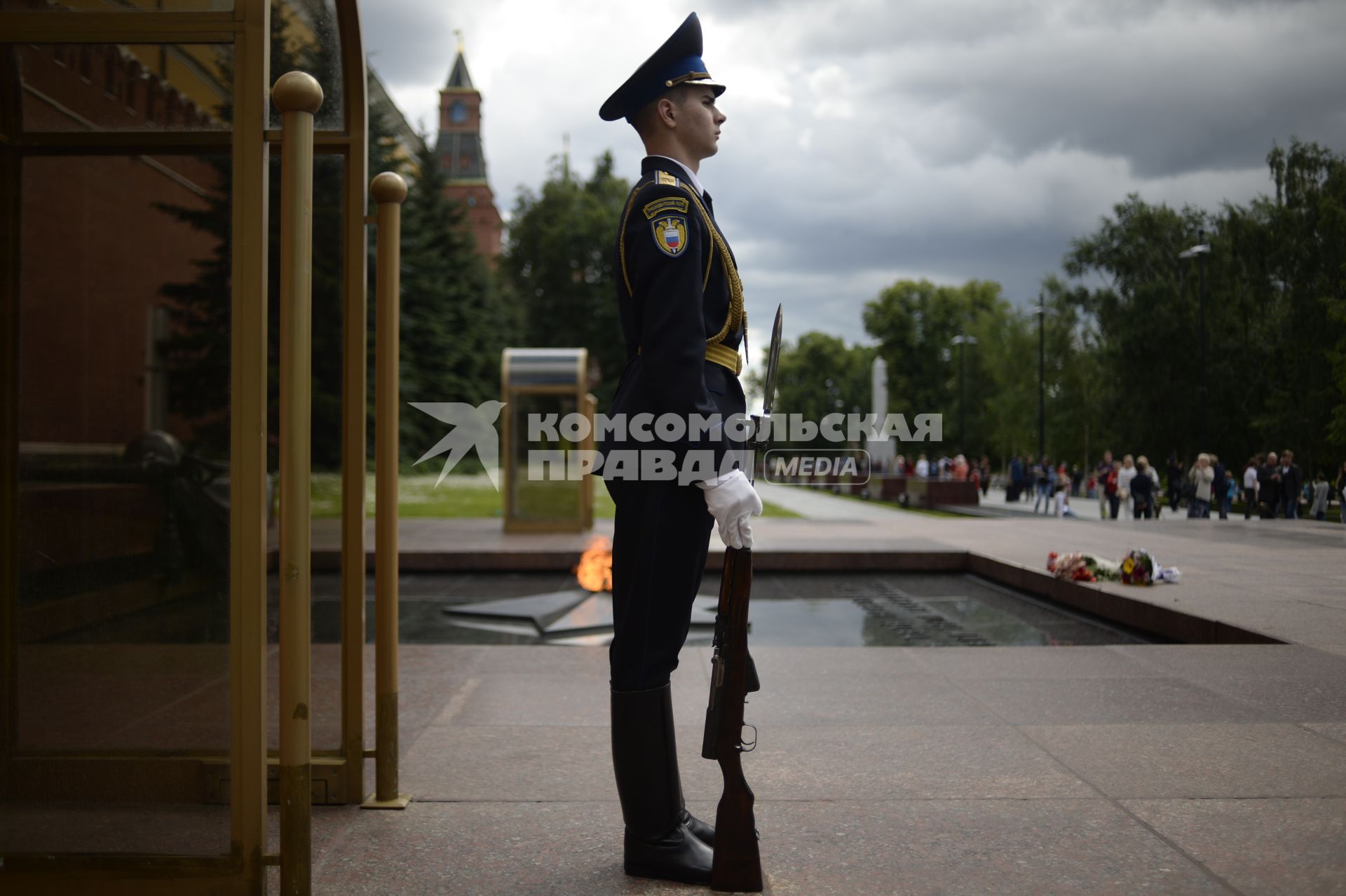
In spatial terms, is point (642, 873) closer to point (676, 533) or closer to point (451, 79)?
point (676, 533)

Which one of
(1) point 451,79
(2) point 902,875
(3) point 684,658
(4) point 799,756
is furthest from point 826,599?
(1) point 451,79

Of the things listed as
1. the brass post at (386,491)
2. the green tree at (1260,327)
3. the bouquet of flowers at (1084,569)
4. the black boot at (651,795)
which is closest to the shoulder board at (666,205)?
the brass post at (386,491)

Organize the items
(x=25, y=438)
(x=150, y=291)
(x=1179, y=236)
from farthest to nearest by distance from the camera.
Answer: (x=1179, y=236) < (x=150, y=291) < (x=25, y=438)

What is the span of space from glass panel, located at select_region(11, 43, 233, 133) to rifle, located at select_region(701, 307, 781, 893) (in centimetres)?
182

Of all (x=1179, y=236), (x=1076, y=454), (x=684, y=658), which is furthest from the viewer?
(x=1076, y=454)

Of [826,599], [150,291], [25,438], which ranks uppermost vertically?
[150,291]

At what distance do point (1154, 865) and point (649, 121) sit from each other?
8.01 feet

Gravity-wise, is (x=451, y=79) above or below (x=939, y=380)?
above

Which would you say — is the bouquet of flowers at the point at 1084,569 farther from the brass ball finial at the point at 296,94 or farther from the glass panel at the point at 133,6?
the glass panel at the point at 133,6

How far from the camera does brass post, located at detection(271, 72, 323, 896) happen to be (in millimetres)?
2559

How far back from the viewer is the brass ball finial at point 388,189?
145 inches

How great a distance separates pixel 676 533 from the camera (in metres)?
2.97

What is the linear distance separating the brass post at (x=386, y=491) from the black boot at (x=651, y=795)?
3.14 ft

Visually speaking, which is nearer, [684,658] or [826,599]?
[684,658]
